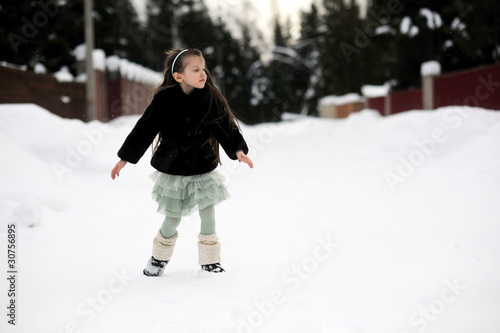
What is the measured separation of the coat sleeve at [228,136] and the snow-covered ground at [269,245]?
34.7 inches

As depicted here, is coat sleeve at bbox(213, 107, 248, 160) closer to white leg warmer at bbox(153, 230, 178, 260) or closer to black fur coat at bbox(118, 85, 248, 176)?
black fur coat at bbox(118, 85, 248, 176)

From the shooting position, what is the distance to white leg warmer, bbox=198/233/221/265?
3.15m

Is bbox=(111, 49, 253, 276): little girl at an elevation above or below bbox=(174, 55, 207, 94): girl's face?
below

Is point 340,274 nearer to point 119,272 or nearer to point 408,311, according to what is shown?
point 408,311

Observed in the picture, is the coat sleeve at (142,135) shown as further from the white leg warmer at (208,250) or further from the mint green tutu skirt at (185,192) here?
the white leg warmer at (208,250)

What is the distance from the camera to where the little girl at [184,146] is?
10.0 ft

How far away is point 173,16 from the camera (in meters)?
30.5

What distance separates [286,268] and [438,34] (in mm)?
17108

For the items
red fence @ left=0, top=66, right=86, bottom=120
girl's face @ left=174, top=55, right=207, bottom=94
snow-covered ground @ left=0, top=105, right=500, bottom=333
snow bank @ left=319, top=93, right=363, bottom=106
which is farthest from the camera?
snow bank @ left=319, top=93, right=363, bottom=106

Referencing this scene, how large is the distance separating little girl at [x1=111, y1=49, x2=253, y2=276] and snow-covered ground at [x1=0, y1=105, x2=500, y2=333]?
0.27 meters

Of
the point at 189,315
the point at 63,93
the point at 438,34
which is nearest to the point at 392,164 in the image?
the point at 189,315

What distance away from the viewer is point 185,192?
3.11 meters

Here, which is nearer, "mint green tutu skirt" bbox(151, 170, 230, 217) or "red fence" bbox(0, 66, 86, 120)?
"mint green tutu skirt" bbox(151, 170, 230, 217)

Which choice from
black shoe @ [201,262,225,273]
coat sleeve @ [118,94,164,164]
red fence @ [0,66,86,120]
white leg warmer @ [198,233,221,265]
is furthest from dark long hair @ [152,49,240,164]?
red fence @ [0,66,86,120]
